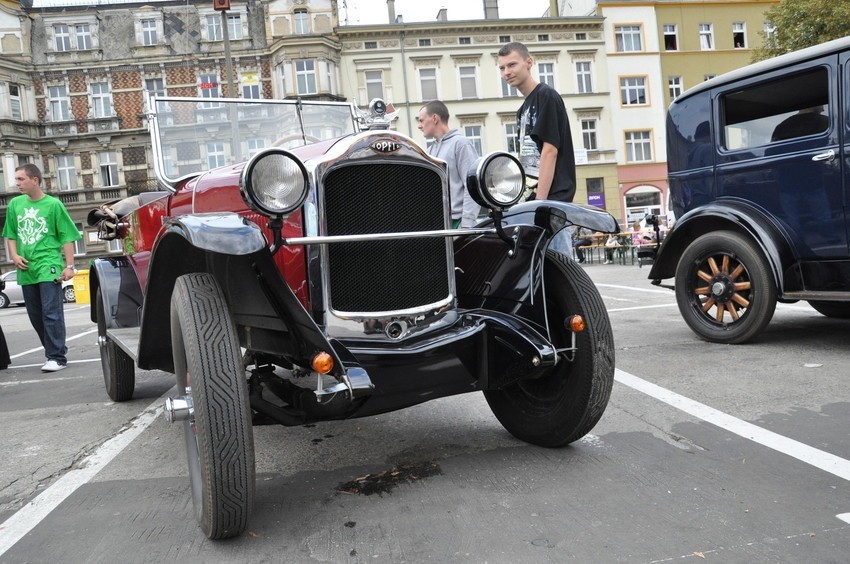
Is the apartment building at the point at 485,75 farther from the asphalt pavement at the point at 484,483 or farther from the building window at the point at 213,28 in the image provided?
the asphalt pavement at the point at 484,483

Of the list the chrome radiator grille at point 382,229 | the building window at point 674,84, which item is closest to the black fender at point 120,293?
the chrome radiator grille at point 382,229

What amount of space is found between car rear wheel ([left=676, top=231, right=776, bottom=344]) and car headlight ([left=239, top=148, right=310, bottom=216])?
12.5 ft

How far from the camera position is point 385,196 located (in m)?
2.63

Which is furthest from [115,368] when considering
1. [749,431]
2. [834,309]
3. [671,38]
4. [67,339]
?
[671,38]

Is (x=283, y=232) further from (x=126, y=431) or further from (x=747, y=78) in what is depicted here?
(x=747, y=78)

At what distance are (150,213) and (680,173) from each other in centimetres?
416

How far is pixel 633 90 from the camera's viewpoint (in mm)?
37062

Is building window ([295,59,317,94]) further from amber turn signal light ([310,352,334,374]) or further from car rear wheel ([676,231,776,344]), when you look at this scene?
amber turn signal light ([310,352,334,374])

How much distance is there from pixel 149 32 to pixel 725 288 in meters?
36.9

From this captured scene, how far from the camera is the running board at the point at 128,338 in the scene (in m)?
3.47

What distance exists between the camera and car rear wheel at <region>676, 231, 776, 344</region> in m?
4.97

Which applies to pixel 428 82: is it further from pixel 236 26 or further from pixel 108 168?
pixel 108 168

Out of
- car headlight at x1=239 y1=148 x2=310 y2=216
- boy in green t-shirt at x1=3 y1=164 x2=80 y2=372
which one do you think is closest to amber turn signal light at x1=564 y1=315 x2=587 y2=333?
car headlight at x1=239 y1=148 x2=310 y2=216

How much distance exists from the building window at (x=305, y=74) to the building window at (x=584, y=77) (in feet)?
46.1
